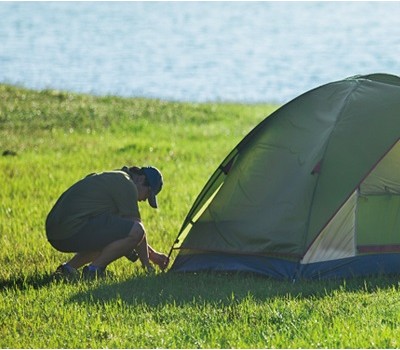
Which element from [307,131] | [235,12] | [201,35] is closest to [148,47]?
[201,35]

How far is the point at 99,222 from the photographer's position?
10945 millimetres

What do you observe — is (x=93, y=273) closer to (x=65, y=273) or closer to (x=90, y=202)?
(x=65, y=273)

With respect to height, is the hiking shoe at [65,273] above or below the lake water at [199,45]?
above

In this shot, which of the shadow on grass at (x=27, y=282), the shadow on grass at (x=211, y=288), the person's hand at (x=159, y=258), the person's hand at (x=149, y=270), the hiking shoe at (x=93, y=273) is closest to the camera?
the shadow on grass at (x=211, y=288)

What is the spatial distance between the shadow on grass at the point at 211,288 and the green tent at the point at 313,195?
0.87ft

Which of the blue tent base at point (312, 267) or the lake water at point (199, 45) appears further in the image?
the lake water at point (199, 45)

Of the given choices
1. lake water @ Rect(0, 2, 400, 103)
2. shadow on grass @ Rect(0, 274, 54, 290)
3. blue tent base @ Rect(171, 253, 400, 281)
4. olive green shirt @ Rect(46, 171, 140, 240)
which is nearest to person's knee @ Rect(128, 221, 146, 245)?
olive green shirt @ Rect(46, 171, 140, 240)

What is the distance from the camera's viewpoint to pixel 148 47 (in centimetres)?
6012

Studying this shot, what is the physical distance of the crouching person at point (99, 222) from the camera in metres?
10.9

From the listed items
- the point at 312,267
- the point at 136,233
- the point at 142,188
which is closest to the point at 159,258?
the point at 136,233

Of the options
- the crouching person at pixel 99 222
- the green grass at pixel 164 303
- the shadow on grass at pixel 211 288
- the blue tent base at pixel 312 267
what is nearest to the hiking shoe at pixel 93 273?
the crouching person at pixel 99 222

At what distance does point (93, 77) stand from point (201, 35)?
22452 millimetres

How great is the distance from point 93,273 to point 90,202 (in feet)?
2.14

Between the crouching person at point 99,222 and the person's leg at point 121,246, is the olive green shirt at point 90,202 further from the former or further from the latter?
the person's leg at point 121,246
